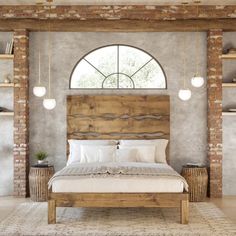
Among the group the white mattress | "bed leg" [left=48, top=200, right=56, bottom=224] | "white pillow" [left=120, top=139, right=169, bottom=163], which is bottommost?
"bed leg" [left=48, top=200, right=56, bottom=224]

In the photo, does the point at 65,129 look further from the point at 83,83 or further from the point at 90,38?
the point at 90,38

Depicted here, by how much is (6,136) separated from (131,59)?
2.88m

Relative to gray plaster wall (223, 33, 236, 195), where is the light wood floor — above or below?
below

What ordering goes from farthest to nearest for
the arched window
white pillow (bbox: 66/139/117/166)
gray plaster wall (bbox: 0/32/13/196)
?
the arched window
gray plaster wall (bbox: 0/32/13/196)
white pillow (bbox: 66/139/117/166)

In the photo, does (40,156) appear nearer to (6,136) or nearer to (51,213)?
(6,136)

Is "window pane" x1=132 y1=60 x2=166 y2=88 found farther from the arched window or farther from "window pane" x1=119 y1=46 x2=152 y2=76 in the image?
"window pane" x1=119 y1=46 x2=152 y2=76

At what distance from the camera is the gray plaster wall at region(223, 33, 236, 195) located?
977 cm

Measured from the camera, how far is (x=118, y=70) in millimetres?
10000

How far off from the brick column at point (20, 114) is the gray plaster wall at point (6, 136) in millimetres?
272

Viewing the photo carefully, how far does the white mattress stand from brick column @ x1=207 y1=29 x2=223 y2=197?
7.46 ft

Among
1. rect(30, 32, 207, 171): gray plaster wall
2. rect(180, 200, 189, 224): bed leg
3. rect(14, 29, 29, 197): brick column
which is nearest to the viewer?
rect(180, 200, 189, 224): bed leg

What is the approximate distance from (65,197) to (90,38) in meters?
3.72

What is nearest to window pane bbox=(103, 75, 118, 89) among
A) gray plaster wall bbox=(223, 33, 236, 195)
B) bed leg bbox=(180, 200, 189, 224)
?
gray plaster wall bbox=(223, 33, 236, 195)

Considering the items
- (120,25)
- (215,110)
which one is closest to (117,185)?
(215,110)
